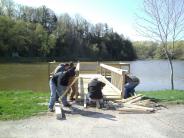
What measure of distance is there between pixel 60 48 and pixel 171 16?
3352 inches

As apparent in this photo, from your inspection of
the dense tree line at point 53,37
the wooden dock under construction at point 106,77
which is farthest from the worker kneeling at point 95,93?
the dense tree line at point 53,37

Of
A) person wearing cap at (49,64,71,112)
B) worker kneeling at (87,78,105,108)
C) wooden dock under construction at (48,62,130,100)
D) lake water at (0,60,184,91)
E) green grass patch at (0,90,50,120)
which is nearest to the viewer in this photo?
green grass patch at (0,90,50,120)

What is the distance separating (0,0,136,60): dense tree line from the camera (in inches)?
3270

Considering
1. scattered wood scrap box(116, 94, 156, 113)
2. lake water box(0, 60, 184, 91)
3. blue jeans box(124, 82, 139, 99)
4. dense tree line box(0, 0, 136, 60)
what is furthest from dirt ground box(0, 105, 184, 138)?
dense tree line box(0, 0, 136, 60)

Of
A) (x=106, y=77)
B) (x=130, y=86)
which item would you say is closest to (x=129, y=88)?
(x=130, y=86)

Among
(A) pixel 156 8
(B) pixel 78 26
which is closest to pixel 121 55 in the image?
(B) pixel 78 26

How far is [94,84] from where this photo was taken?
1276 cm

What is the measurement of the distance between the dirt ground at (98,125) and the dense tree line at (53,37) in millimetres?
70823

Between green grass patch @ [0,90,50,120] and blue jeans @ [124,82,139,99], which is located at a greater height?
Answer: blue jeans @ [124,82,139,99]

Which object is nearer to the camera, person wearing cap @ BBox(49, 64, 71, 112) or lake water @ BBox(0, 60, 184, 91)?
person wearing cap @ BBox(49, 64, 71, 112)

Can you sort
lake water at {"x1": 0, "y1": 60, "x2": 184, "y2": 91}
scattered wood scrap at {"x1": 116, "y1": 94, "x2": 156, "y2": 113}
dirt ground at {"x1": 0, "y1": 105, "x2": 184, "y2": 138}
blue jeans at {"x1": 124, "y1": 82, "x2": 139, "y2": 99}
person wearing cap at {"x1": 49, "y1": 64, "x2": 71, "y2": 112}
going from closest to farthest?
dirt ground at {"x1": 0, "y1": 105, "x2": 184, "y2": 138} < scattered wood scrap at {"x1": 116, "y1": 94, "x2": 156, "y2": 113} < person wearing cap at {"x1": 49, "y1": 64, "x2": 71, "y2": 112} < blue jeans at {"x1": 124, "y1": 82, "x2": 139, "y2": 99} < lake water at {"x1": 0, "y1": 60, "x2": 184, "y2": 91}

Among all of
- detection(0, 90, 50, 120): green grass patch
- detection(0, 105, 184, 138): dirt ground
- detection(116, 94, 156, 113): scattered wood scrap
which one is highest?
detection(116, 94, 156, 113): scattered wood scrap

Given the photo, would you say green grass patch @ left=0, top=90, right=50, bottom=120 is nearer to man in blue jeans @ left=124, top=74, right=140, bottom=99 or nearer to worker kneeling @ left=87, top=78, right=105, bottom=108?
worker kneeling @ left=87, top=78, right=105, bottom=108

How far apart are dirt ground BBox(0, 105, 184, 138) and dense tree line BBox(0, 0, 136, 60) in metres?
70.8
